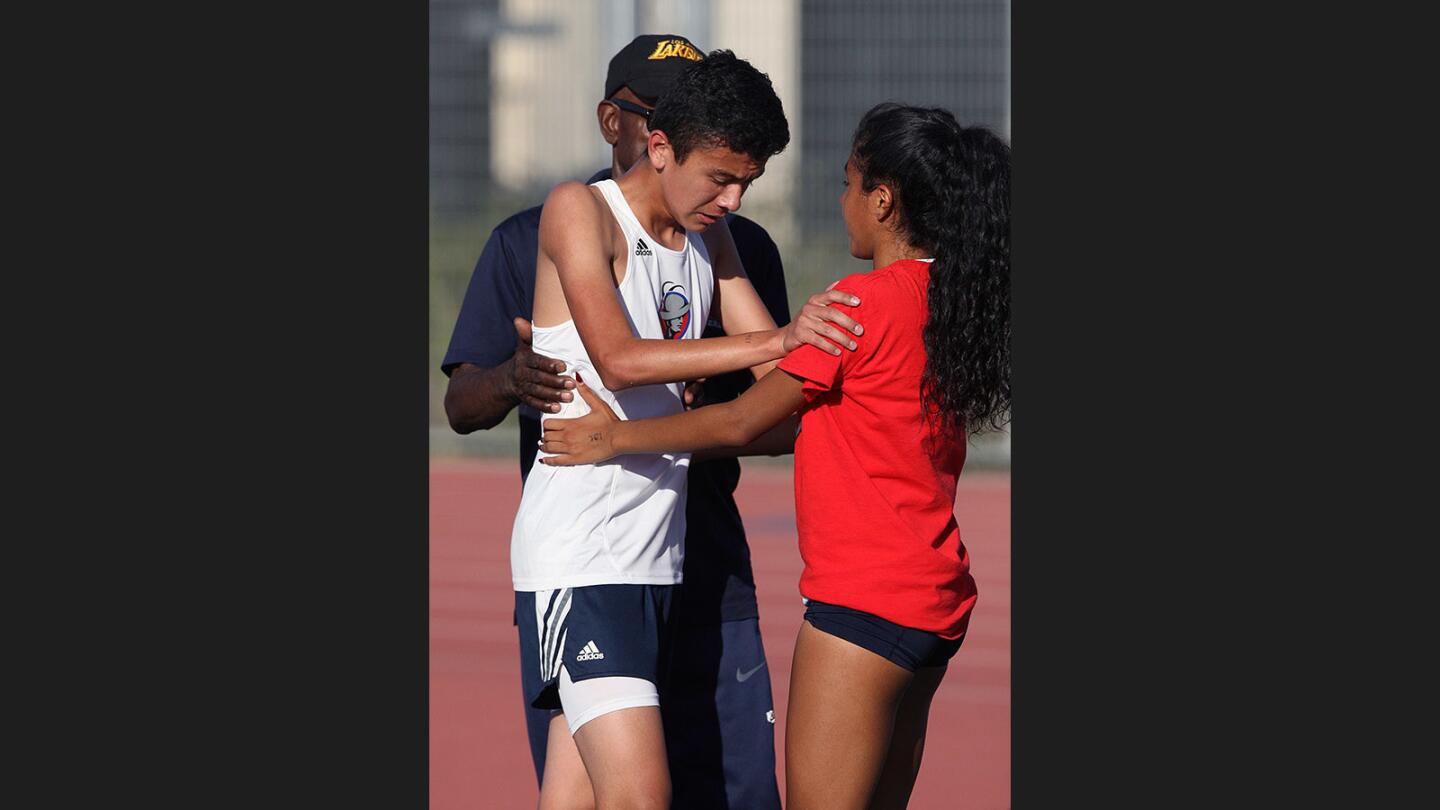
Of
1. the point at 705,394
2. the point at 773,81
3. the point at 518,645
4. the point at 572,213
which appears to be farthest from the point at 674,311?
the point at 773,81

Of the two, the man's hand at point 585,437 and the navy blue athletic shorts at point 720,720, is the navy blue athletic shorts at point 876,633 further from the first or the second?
the navy blue athletic shorts at point 720,720

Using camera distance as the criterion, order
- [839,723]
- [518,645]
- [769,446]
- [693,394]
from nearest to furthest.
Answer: [839,723] < [693,394] < [769,446] < [518,645]

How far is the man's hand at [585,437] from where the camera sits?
266cm

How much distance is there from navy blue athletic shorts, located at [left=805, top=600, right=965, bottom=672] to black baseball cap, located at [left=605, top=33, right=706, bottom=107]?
1080 mm

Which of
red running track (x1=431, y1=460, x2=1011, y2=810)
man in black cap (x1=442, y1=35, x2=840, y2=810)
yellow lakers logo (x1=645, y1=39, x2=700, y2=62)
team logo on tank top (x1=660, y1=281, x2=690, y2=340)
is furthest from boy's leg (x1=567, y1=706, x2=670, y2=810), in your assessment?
red running track (x1=431, y1=460, x2=1011, y2=810)

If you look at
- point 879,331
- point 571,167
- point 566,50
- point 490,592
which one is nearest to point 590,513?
point 879,331

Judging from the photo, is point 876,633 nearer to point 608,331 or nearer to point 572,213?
point 608,331

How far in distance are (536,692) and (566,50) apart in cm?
443

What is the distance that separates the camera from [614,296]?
2.61 meters

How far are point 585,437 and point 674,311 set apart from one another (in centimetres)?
30

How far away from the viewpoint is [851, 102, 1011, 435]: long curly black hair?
252 cm

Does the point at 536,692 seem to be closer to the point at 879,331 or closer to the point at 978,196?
the point at 879,331

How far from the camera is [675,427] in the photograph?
8.59ft

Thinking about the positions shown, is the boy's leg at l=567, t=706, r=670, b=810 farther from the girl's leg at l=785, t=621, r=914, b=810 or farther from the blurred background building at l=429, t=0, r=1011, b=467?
the blurred background building at l=429, t=0, r=1011, b=467
